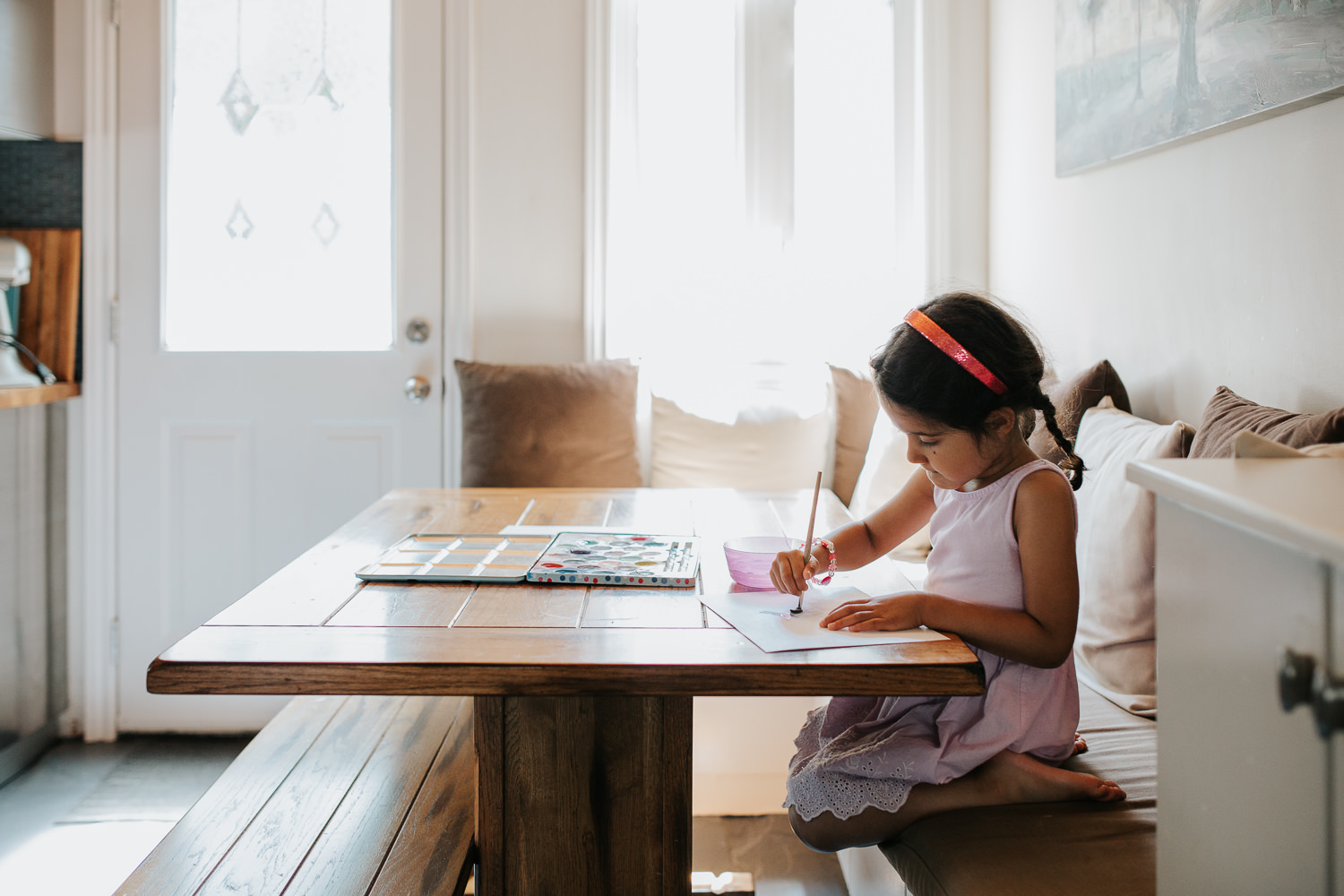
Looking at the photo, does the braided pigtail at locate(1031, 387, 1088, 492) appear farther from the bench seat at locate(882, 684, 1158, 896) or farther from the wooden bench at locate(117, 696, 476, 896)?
the wooden bench at locate(117, 696, 476, 896)

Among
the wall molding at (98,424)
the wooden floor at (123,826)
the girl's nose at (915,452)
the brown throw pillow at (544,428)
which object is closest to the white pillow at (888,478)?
the brown throw pillow at (544,428)

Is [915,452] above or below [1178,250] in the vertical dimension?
below

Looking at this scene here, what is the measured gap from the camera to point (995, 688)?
127 centimetres

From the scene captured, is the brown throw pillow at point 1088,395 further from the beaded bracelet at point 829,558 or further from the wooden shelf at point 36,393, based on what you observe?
the wooden shelf at point 36,393

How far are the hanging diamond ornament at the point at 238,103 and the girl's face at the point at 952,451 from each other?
226 cm

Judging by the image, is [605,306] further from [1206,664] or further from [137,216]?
[1206,664]

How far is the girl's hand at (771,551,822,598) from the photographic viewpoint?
123cm

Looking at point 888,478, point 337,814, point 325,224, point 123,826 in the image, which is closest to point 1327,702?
point 337,814

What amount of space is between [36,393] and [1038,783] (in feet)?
8.39

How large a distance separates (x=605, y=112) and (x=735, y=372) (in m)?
0.83

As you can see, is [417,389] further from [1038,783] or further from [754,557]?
[1038,783]

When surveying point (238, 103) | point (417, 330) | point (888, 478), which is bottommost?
point (888, 478)

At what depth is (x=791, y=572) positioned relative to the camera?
124 centimetres

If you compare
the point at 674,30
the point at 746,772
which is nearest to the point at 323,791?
the point at 746,772
